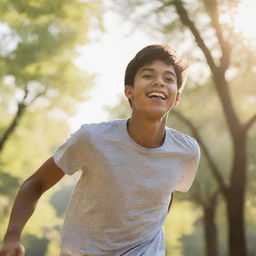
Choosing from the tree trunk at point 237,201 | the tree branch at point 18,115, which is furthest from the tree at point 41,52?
the tree trunk at point 237,201

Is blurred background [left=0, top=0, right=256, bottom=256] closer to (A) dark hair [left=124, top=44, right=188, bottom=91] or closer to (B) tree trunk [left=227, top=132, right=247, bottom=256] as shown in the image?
(B) tree trunk [left=227, top=132, right=247, bottom=256]

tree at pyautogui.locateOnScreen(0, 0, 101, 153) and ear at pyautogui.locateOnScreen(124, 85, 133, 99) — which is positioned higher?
tree at pyautogui.locateOnScreen(0, 0, 101, 153)

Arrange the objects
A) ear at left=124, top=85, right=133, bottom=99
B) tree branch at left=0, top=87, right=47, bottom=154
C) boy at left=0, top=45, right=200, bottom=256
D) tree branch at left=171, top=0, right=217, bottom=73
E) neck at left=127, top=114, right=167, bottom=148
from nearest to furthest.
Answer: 1. boy at left=0, top=45, right=200, bottom=256
2. neck at left=127, top=114, right=167, bottom=148
3. ear at left=124, top=85, right=133, bottom=99
4. tree branch at left=171, top=0, right=217, bottom=73
5. tree branch at left=0, top=87, right=47, bottom=154

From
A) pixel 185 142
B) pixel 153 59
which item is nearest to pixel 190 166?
pixel 185 142

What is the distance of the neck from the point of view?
2.72 meters

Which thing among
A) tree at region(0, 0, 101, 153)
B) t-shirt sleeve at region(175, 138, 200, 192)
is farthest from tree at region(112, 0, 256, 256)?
t-shirt sleeve at region(175, 138, 200, 192)

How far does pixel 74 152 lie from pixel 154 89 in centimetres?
49

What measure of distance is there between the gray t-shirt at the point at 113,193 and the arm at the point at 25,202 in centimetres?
7

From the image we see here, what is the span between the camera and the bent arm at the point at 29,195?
7.65 ft

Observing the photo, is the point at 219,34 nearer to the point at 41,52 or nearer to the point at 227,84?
the point at 227,84

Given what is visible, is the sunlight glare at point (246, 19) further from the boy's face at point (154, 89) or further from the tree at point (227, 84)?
the boy's face at point (154, 89)

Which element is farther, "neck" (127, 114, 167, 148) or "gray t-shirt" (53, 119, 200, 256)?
"neck" (127, 114, 167, 148)

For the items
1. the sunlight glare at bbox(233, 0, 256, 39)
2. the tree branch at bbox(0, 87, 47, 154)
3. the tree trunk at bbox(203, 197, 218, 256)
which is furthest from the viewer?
the tree trunk at bbox(203, 197, 218, 256)

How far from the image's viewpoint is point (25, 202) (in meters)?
2.46
